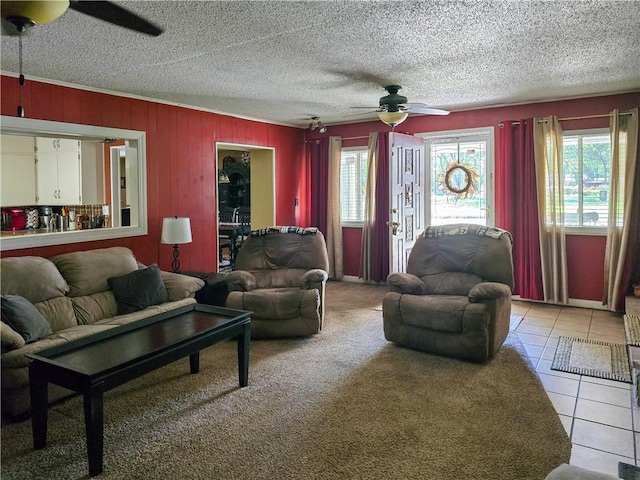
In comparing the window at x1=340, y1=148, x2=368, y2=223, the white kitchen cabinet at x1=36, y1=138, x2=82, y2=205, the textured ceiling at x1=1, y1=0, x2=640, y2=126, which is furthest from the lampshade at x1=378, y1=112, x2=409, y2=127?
the white kitchen cabinet at x1=36, y1=138, x2=82, y2=205

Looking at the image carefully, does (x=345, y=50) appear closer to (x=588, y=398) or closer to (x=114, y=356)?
(x=114, y=356)

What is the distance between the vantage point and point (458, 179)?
6.22m

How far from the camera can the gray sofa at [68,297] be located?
267 cm

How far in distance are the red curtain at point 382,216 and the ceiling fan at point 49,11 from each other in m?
4.40

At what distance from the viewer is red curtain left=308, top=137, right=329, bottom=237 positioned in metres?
6.89

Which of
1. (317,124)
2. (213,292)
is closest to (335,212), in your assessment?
(317,124)

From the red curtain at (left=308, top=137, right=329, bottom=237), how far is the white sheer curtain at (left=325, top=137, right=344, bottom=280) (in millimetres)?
96

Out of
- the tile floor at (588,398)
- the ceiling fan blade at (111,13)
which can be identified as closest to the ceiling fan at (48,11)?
the ceiling fan blade at (111,13)

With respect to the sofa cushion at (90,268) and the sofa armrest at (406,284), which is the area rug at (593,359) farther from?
the sofa cushion at (90,268)

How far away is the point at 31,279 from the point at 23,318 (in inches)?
20.0

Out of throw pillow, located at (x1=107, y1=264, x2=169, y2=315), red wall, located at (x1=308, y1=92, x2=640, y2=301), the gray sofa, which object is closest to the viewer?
the gray sofa

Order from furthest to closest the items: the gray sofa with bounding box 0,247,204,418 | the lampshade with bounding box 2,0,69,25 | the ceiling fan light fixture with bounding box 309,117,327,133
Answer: the ceiling fan light fixture with bounding box 309,117,327,133, the gray sofa with bounding box 0,247,204,418, the lampshade with bounding box 2,0,69,25

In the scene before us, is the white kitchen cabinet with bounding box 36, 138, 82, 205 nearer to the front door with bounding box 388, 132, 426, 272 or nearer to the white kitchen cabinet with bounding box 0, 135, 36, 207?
the white kitchen cabinet with bounding box 0, 135, 36, 207

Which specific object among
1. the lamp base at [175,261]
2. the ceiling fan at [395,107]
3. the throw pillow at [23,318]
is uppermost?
Result: the ceiling fan at [395,107]
